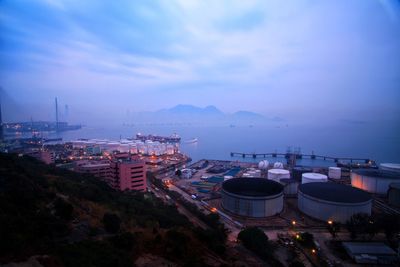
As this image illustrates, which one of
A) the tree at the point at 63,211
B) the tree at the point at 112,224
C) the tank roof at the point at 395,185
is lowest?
the tank roof at the point at 395,185

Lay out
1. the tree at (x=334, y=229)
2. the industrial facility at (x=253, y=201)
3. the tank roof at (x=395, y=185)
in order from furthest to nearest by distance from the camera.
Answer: the tank roof at (x=395, y=185), the industrial facility at (x=253, y=201), the tree at (x=334, y=229)

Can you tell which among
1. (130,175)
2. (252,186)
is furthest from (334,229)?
(130,175)

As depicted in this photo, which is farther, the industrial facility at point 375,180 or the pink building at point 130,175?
the industrial facility at point 375,180

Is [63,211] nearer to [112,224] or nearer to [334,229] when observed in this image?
[112,224]

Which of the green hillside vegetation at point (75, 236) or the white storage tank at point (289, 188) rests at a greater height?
the green hillside vegetation at point (75, 236)

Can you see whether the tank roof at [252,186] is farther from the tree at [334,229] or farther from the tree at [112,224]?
the tree at [112,224]

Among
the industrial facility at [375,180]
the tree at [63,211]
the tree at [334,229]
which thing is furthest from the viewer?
the industrial facility at [375,180]

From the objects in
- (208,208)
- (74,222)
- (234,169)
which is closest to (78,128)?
(234,169)

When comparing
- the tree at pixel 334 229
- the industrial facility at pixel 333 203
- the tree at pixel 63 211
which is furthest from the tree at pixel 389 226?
the tree at pixel 63 211
